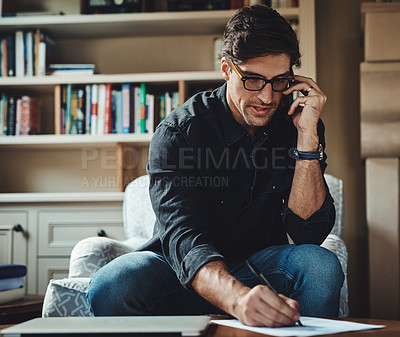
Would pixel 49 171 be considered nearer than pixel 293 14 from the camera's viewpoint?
No

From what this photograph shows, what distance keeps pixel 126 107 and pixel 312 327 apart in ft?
5.92

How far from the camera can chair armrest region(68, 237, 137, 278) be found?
158 cm

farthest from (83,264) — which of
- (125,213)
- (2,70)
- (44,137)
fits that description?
(2,70)

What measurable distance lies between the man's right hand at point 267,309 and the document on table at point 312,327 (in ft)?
0.04

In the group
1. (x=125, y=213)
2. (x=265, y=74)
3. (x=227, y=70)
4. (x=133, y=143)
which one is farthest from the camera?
(x=133, y=143)

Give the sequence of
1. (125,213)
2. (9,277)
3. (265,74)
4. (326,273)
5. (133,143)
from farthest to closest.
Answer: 1. (133,143)
2. (125,213)
3. (9,277)
4. (265,74)
5. (326,273)

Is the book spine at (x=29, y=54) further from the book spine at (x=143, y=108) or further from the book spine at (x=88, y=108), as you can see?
the book spine at (x=143, y=108)

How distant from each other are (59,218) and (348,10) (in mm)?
1768

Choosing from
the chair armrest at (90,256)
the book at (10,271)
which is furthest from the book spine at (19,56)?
the chair armrest at (90,256)

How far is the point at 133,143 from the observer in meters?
2.55

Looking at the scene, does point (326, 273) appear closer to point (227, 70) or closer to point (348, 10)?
point (227, 70)

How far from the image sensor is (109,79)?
247 centimetres

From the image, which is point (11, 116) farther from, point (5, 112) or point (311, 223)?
point (311, 223)

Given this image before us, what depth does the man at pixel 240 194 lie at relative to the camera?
1.14 metres
